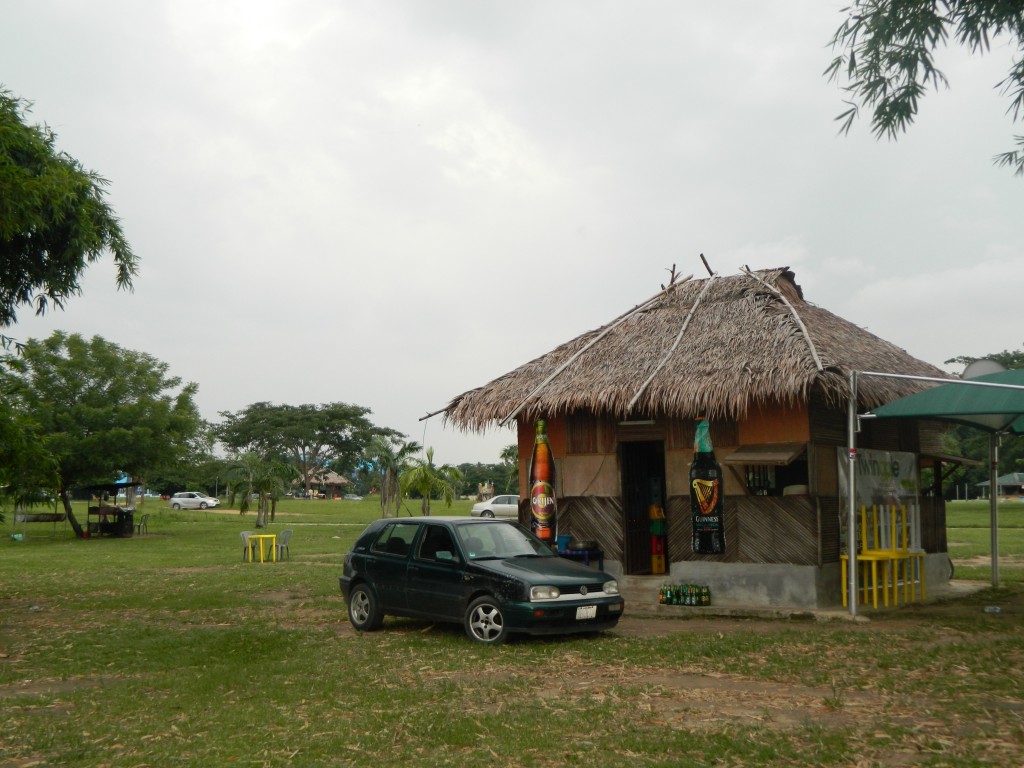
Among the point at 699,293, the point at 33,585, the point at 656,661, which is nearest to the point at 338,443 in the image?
the point at 33,585

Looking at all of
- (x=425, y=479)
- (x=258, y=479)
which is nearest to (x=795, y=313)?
(x=425, y=479)

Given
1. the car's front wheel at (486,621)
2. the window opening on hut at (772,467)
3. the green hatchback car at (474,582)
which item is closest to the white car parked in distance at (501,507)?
the window opening on hut at (772,467)

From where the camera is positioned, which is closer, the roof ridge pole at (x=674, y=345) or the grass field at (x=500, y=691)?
the grass field at (x=500, y=691)

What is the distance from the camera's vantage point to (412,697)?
844 centimetres

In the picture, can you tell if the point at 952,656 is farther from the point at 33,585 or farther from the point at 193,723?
the point at 33,585

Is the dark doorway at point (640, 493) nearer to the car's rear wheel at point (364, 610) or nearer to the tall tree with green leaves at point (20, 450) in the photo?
the car's rear wheel at point (364, 610)

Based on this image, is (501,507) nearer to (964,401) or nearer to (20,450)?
(20,450)

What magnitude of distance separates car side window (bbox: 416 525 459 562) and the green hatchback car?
0.5 inches

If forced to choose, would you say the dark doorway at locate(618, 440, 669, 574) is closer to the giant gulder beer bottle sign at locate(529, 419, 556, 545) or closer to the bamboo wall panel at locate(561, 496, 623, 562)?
the bamboo wall panel at locate(561, 496, 623, 562)

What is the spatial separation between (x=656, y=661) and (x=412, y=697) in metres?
2.85

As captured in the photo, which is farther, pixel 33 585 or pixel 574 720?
pixel 33 585

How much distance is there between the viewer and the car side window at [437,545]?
12.0m

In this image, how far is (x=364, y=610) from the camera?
12.8 meters

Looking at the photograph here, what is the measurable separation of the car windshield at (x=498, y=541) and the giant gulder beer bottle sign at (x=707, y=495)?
2926 millimetres
